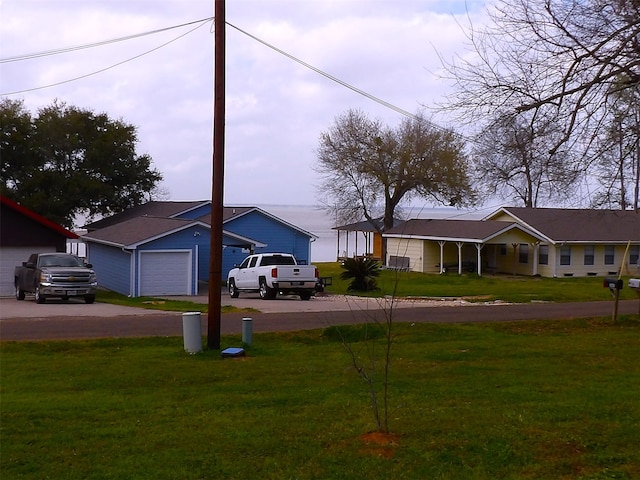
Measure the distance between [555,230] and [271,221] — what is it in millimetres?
17541

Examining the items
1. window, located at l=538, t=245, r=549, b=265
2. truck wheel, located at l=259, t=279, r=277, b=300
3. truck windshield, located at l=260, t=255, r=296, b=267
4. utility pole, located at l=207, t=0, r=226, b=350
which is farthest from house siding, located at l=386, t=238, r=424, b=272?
utility pole, located at l=207, t=0, r=226, b=350

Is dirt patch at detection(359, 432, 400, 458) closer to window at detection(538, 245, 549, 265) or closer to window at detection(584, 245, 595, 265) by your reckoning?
window at detection(538, 245, 549, 265)

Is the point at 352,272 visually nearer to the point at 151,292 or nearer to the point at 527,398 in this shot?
the point at 151,292

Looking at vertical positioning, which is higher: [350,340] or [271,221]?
[271,221]

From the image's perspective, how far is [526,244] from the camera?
170 ft

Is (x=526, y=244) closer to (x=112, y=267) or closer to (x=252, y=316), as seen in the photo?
(x=112, y=267)

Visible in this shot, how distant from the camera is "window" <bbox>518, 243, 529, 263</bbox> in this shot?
171 feet

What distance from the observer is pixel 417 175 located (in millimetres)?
61875

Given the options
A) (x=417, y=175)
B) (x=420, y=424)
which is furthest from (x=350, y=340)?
(x=417, y=175)

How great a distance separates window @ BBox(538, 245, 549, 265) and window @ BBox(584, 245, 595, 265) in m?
2.61

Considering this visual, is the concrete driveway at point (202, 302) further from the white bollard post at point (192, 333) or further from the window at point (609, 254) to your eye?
the window at point (609, 254)

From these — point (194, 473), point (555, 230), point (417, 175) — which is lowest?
point (194, 473)

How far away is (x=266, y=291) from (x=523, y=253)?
24.3 meters

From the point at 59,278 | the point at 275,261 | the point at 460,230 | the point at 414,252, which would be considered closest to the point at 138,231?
the point at 275,261
